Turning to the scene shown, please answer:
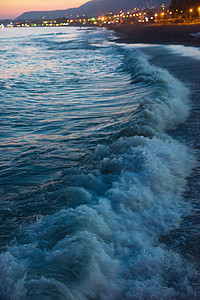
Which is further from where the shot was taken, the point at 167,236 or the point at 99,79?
the point at 99,79

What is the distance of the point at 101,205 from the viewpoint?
16.2 feet

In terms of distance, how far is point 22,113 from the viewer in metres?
12.3

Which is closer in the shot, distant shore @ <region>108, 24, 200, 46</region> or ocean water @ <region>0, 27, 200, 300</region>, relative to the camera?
ocean water @ <region>0, 27, 200, 300</region>

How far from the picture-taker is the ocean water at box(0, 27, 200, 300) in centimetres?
350

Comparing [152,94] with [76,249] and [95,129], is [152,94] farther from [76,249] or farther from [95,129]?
[76,249]

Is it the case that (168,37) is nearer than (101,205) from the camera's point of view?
No

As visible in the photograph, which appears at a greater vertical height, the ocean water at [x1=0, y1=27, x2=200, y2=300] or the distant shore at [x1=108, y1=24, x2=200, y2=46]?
the distant shore at [x1=108, y1=24, x2=200, y2=46]

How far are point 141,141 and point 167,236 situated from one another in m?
3.66

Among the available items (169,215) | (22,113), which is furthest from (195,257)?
(22,113)

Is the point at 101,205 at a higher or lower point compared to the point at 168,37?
lower

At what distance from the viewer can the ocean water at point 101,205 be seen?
350cm

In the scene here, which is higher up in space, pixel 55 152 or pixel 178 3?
pixel 178 3

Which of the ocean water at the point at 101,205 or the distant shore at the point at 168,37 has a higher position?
the distant shore at the point at 168,37

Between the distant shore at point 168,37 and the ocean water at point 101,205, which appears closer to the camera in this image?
the ocean water at point 101,205
